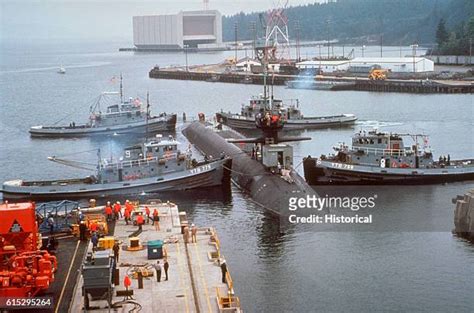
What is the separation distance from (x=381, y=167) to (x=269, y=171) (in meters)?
9.99

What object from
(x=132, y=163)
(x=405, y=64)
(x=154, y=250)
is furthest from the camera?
(x=405, y=64)

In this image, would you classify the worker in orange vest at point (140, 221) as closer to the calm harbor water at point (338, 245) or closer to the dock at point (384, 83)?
the calm harbor water at point (338, 245)

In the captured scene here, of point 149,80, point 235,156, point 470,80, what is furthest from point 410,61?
point 235,156

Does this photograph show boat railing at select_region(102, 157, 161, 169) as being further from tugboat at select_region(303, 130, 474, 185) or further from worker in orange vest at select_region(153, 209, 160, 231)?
worker in orange vest at select_region(153, 209, 160, 231)

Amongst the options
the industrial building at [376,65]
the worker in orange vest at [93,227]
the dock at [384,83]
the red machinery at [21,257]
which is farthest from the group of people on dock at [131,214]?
the industrial building at [376,65]

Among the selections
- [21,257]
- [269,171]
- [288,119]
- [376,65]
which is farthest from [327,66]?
[21,257]

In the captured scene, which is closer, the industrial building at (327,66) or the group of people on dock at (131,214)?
the group of people on dock at (131,214)

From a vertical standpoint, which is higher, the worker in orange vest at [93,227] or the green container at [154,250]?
the worker in orange vest at [93,227]

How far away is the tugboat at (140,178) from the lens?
2445 inches

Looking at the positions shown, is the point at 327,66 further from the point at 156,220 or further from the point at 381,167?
the point at 156,220

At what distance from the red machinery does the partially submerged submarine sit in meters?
21.8

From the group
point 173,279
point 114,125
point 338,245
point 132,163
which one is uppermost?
point 114,125

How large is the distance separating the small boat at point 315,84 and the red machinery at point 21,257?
403 ft

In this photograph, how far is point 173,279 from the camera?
35.6 m
